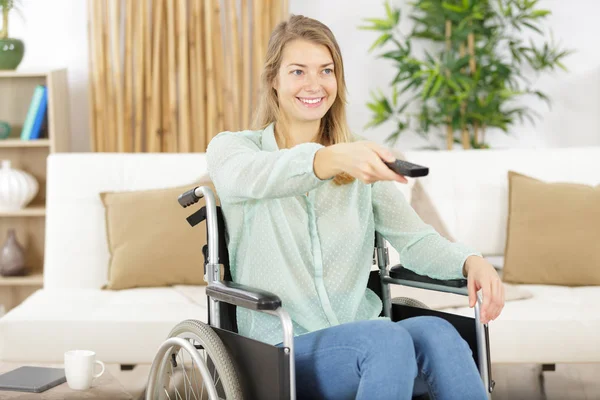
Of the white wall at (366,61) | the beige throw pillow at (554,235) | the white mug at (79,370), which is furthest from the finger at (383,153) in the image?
the white wall at (366,61)

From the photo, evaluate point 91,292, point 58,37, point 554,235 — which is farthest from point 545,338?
point 58,37

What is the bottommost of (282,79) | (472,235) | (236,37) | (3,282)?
(3,282)

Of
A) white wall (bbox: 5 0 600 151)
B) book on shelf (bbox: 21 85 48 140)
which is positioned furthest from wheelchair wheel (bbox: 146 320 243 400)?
white wall (bbox: 5 0 600 151)

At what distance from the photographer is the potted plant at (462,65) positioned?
3.80 meters

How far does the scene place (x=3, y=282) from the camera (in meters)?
3.51

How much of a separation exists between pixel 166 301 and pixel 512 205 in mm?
1201

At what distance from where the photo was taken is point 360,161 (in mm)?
1311

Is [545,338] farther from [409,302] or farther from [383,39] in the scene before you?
[383,39]

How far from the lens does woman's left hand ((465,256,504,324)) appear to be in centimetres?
156

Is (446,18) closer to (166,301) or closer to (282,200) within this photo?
(166,301)

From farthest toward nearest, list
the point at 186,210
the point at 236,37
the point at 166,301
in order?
the point at 236,37 → the point at 186,210 → the point at 166,301

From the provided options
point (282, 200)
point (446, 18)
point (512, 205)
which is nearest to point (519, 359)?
point (512, 205)

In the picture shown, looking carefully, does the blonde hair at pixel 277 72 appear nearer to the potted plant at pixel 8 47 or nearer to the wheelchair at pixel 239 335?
the wheelchair at pixel 239 335

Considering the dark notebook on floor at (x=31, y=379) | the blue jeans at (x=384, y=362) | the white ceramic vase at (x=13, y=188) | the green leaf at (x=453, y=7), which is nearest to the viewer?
the blue jeans at (x=384, y=362)
